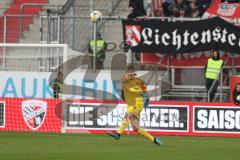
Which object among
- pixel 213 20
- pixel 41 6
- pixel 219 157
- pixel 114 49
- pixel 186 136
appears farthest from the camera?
pixel 41 6

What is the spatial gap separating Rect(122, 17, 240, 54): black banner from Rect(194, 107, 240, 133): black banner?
3288mm

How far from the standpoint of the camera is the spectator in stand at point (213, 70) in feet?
90.2

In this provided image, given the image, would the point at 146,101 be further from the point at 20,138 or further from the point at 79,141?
the point at 20,138

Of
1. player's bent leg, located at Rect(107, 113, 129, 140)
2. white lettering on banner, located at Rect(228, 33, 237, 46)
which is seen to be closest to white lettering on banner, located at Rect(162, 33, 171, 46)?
white lettering on banner, located at Rect(228, 33, 237, 46)

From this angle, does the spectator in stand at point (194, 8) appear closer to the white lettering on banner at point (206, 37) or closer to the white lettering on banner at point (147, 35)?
the white lettering on banner at point (206, 37)

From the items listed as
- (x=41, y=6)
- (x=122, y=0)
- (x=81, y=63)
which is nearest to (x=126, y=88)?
(x=81, y=63)

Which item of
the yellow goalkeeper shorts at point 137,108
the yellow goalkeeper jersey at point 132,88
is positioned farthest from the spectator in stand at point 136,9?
the yellow goalkeeper shorts at point 137,108

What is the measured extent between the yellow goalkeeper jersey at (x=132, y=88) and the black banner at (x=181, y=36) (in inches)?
277

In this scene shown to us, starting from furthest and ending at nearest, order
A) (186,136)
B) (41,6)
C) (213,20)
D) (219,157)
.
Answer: (41,6) < (213,20) < (186,136) < (219,157)

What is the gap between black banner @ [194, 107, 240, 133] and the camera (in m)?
25.2

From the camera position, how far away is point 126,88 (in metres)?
21.7

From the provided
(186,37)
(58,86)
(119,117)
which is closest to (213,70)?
(186,37)

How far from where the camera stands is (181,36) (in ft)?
92.8

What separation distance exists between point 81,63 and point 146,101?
23.6ft
